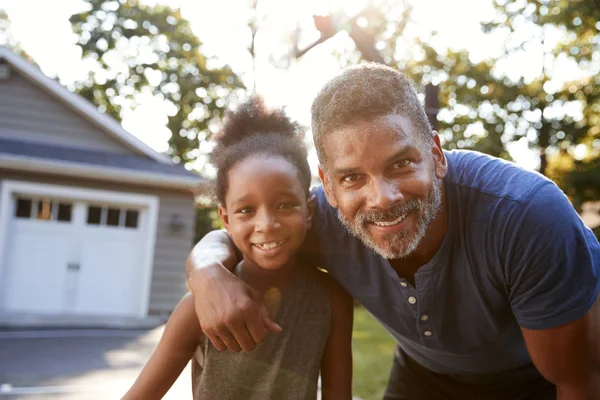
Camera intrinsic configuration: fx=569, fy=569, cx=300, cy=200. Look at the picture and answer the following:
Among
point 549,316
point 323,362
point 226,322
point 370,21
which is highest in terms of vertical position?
point 370,21

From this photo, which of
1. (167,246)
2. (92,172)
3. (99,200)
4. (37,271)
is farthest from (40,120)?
(167,246)

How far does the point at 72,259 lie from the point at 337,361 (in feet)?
34.6

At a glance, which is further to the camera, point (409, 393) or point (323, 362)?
point (409, 393)

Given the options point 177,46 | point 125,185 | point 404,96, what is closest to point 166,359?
point 404,96

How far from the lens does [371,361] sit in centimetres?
814

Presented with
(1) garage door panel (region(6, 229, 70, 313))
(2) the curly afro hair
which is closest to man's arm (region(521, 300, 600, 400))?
(2) the curly afro hair

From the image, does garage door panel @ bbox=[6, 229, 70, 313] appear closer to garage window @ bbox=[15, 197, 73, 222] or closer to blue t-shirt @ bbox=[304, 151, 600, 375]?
garage window @ bbox=[15, 197, 73, 222]

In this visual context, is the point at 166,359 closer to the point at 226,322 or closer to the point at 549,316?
the point at 226,322

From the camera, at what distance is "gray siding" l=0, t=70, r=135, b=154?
1215 cm

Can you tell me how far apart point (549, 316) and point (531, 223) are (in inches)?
11.4

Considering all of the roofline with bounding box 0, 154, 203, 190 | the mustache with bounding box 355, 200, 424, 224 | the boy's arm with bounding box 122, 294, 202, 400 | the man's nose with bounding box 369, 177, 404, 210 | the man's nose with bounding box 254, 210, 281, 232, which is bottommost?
the boy's arm with bounding box 122, 294, 202, 400

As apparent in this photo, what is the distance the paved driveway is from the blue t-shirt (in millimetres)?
3519

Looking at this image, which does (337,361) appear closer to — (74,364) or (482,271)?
(482,271)

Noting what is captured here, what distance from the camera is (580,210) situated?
45.1 feet
